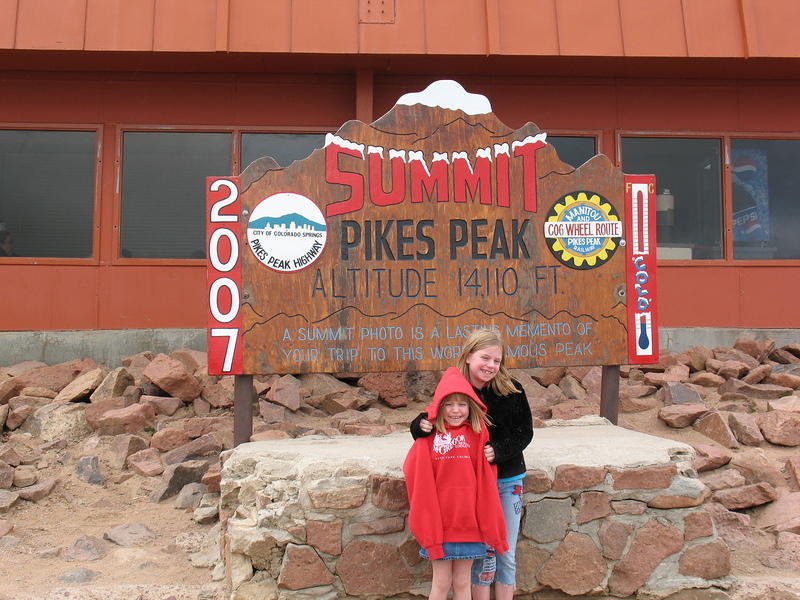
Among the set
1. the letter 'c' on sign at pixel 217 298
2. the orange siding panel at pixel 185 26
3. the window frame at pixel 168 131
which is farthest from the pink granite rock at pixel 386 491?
the orange siding panel at pixel 185 26

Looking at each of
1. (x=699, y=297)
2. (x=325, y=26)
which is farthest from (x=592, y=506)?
(x=325, y=26)

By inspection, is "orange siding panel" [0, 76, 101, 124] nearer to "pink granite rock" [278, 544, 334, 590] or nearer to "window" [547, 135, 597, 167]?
"window" [547, 135, 597, 167]

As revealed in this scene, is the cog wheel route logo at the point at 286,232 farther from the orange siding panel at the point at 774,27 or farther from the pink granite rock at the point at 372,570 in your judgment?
the orange siding panel at the point at 774,27

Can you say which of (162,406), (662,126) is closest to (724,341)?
(662,126)

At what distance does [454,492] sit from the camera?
2900 millimetres

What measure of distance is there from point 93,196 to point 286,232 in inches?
184

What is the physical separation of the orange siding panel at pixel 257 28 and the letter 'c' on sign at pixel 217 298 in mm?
4070

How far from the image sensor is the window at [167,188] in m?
7.91

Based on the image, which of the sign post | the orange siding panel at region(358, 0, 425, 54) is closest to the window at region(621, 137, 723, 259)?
the orange siding panel at region(358, 0, 425, 54)

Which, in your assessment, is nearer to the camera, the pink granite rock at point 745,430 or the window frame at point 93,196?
the pink granite rock at point 745,430

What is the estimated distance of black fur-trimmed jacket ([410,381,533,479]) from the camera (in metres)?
3.09

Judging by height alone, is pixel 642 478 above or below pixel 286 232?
below

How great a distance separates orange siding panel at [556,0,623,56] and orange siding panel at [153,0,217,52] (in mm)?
3847

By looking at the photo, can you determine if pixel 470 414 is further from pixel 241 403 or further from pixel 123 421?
pixel 123 421
